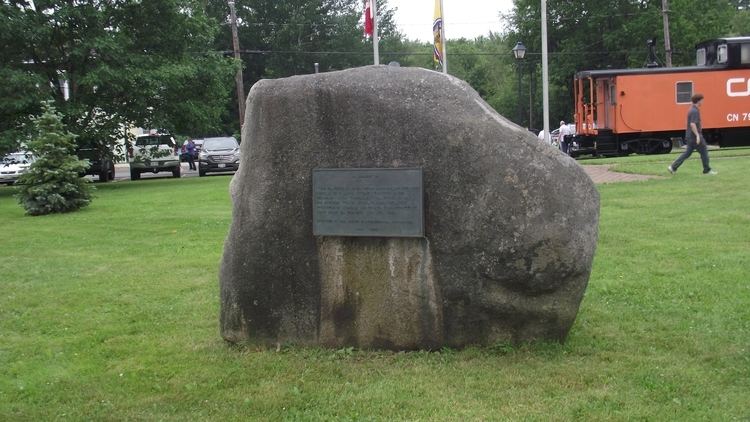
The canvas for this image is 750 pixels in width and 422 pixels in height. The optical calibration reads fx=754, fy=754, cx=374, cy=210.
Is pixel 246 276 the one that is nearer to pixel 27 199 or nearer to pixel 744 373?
pixel 744 373

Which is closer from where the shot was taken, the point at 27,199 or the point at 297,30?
the point at 27,199

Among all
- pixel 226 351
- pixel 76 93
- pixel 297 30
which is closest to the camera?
pixel 226 351

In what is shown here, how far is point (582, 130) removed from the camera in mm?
28609

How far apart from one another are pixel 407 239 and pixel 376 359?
0.80 metres

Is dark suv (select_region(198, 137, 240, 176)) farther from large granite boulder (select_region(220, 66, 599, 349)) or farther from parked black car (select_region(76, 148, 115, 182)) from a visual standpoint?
large granite boulder (select_region(220, 66, 599, 349))

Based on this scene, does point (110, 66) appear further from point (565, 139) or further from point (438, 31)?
point (565, 139)

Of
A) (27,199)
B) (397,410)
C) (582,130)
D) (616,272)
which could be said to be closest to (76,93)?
(27,199)

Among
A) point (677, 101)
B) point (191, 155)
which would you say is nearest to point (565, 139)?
point (677, 101)

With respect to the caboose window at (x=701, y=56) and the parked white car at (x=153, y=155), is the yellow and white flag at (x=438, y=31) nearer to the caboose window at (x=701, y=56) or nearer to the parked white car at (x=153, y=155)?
the parked white car at (x=153, y=155)

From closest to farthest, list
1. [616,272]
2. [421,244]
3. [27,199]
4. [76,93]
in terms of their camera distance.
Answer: [421,244]
[616,272]
[27,199]
[76,93]

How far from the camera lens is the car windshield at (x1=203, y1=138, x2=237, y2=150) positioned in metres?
29.1

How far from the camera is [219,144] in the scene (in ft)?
96.3

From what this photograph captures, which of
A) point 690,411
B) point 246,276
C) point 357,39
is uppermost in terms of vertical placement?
point 357,39

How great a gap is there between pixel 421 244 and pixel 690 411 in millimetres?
1820
